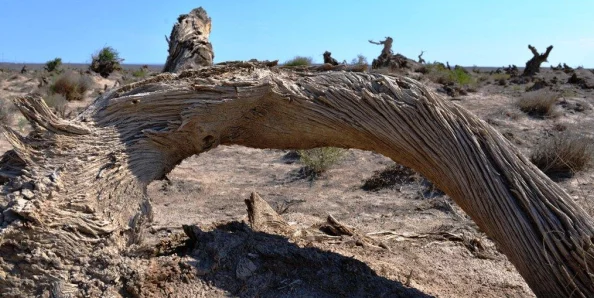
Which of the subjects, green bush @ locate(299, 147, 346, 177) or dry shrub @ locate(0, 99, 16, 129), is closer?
green bush @ locate(299, 147, 346, 177)

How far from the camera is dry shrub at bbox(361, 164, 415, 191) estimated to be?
282 inches

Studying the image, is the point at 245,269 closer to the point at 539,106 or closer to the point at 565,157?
the point at 565,157

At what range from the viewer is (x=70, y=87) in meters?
14.8

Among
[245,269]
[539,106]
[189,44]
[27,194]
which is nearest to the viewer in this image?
[27,194]

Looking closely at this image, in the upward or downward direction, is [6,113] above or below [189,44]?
below

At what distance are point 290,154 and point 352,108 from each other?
19.3 ft

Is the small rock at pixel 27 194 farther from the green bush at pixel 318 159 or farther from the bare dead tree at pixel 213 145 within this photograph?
the green bush at pixel 318 159

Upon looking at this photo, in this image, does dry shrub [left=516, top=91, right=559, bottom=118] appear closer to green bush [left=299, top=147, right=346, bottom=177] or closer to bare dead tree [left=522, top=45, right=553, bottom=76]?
green bush [left=299, top=147, right=346, bottom=177]

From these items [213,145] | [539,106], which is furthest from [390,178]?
[539,106]

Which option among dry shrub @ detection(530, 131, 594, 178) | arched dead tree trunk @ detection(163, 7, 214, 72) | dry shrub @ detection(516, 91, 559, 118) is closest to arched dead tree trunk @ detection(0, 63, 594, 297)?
arched dead tree trunk @ detection(163, 7, 214, 72)

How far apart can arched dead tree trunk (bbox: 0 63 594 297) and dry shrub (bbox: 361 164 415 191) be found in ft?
12.0

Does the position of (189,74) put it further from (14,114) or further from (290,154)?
(14,114)

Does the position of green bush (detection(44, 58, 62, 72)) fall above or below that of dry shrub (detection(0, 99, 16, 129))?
above

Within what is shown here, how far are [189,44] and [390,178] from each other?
3.76m
